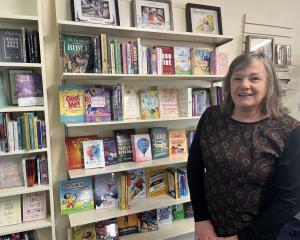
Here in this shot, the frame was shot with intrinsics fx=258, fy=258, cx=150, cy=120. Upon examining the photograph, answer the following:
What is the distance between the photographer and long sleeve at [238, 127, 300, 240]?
1132 mm

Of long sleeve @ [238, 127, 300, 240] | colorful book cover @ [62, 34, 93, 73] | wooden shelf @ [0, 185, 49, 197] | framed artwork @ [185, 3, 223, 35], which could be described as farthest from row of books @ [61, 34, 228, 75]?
long sleeve @ [238, 127, 300, 240]

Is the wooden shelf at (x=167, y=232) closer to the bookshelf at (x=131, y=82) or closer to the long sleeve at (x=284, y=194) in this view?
the bookshelf at (x=131, y=82)

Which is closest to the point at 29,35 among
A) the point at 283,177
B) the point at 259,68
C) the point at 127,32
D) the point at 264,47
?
the point at 127,32

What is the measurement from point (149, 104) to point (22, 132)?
3.05 feet

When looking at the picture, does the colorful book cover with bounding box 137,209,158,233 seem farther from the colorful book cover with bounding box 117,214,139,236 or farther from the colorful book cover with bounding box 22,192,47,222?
the colorful book cover with bounding box 22,192,47,222

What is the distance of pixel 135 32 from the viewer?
1.91 m

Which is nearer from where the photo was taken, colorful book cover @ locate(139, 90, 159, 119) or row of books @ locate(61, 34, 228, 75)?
row of books @ locate(61, 34, 228, 75)

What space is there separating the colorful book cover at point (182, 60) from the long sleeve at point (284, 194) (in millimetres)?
1104

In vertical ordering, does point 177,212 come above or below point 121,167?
below

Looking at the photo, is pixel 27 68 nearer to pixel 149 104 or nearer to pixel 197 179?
pixel 149 104

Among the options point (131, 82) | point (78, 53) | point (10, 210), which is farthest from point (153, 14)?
point (10, 210)

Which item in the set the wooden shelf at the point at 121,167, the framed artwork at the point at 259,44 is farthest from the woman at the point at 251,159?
the framed artwork at the point at 259,44

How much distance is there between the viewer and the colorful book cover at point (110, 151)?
1978mm

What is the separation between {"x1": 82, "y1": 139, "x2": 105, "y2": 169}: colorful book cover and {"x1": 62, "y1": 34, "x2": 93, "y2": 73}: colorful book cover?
530 millimetres
